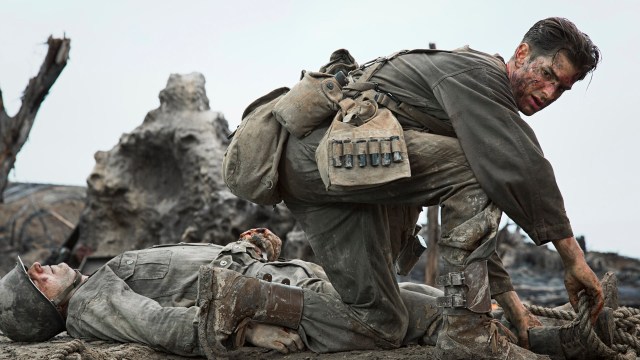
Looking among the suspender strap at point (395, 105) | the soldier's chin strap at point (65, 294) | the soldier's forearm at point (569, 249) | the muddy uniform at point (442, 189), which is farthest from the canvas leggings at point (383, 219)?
the soldier's chin strap at point (65, 294)

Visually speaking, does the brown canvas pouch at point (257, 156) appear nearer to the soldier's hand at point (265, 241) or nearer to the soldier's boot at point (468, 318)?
the soldier's boot at point (468, 318)

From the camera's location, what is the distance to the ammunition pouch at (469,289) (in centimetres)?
420

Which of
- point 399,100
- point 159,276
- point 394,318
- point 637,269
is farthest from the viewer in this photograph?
point 637,269

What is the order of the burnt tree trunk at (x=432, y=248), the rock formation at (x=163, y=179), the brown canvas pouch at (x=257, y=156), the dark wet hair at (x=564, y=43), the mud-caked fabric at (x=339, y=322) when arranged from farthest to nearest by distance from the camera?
the burnt tree trunk at (x=432, y=248)
the rock formation at (x=163, y=179)
the mud-caked fabric at (x=339, y=322)
the brown canvas pouch at (x=257, y=156)
the dark wet hair at (x=564, y=43)

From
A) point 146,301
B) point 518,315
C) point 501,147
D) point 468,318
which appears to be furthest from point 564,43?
point 146,301

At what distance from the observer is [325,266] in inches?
194

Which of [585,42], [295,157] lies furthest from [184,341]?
[585,42]

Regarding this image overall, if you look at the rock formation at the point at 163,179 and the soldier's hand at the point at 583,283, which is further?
the rock formation at the point at 163,179

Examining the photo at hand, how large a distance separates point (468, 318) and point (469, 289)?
13 centimetres

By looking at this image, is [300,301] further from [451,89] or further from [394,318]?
→ [451,89]

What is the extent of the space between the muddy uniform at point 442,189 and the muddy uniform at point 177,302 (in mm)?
145

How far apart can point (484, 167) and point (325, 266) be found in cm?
113

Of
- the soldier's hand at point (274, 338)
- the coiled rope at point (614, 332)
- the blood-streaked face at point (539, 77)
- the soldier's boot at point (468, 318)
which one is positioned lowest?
the soldier's hand at point (274, 338)

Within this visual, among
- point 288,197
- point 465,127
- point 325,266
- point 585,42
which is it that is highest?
point 585,42
